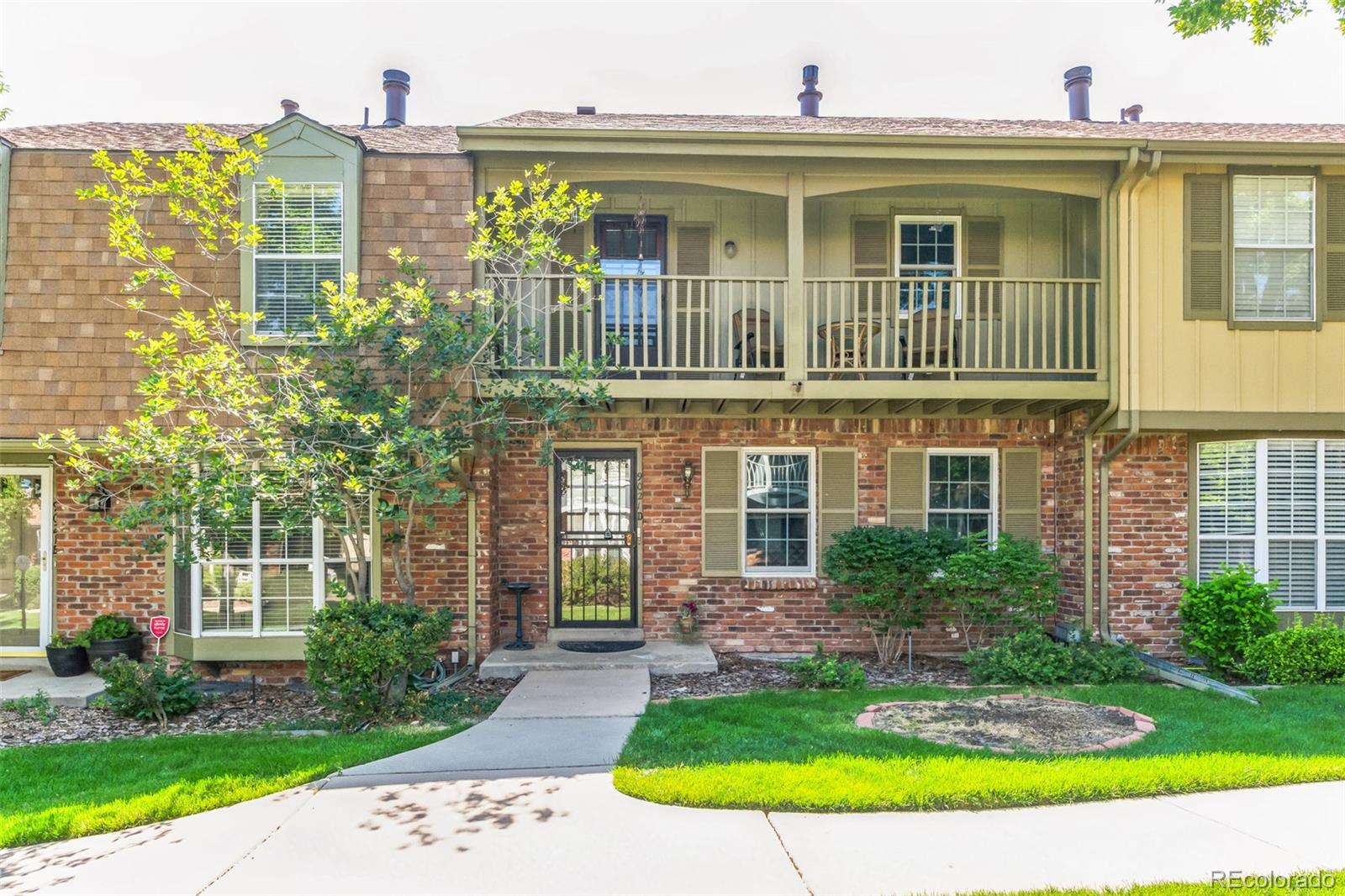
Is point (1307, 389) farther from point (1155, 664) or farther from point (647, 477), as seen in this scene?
point (647, 477)

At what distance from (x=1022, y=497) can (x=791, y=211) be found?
4103 millimetres

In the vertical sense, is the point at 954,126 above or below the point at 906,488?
above

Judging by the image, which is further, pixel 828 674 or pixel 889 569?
pixel 889 569

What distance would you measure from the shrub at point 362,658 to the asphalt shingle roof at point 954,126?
512 cm

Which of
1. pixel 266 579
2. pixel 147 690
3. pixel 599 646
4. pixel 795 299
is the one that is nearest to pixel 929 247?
pixel 795 299

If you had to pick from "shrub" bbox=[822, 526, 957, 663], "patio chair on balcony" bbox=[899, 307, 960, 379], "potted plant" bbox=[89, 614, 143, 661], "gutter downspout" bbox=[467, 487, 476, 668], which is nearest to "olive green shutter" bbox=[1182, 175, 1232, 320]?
"patio chair on balcony" bbox=[899, 307, 960, 379]

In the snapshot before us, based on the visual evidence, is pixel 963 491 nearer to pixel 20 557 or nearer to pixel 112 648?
pixel 112 648

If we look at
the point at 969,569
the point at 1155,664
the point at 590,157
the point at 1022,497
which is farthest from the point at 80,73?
the point at 1155,664

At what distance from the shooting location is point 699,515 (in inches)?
338

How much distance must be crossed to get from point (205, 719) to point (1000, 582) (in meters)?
7.21

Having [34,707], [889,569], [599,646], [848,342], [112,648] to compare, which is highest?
[848,342]

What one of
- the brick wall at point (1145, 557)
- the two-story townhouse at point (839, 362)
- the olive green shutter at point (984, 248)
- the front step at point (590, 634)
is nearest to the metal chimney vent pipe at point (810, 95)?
the two-story townhouse at point (839, 362)

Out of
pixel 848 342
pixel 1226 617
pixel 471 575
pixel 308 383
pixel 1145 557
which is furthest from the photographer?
pixel 848 342

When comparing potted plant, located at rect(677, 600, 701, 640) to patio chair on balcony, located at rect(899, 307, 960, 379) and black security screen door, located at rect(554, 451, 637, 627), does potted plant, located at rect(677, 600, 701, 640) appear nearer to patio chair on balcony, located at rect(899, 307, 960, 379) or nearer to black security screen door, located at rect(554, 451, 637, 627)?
black security screen door, located at rect(554, 451, 637, 627)
